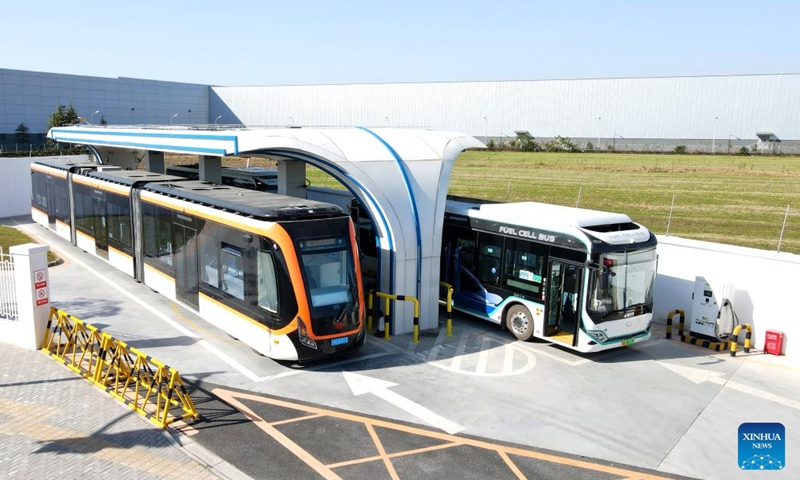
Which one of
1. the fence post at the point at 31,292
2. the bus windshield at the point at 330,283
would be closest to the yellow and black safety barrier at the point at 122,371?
the fence post at the point at 31,292

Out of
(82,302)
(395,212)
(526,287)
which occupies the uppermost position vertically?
(395,212)

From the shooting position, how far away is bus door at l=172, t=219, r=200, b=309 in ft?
47.3

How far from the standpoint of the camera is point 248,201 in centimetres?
1346

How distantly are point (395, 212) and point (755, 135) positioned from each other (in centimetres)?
5963

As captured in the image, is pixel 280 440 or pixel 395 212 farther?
pixel 395 212

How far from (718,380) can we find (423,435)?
6.54m

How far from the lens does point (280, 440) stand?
32.3 ft

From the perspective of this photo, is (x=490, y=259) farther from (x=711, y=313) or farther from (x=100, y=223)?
(x=100, y=223)

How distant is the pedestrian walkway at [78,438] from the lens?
8.82 metres

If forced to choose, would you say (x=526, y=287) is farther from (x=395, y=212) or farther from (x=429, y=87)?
(x=429, y=87)

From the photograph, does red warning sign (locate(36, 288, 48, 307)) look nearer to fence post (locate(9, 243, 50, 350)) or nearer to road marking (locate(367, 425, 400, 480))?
fence post (locate(9, 243, 50, 350))

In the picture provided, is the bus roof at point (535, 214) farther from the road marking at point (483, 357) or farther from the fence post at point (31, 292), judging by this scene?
the fence post at point (31, 292)

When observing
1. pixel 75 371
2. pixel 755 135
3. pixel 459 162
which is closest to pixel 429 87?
pixel 459 162

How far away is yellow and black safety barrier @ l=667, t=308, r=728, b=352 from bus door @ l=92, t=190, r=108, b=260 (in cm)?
1600
